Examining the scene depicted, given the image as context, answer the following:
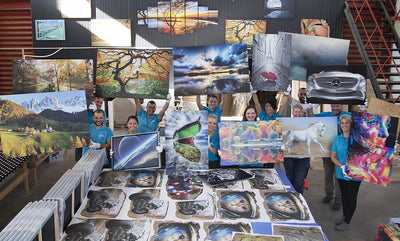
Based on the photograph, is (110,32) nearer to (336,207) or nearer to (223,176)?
(223,176)

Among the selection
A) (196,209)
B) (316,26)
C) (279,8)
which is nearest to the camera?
(196,209)

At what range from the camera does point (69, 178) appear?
2.60 meters

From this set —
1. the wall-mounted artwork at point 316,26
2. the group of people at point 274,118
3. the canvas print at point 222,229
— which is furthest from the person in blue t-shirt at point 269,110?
the wall-mounted artwork at point 316,26

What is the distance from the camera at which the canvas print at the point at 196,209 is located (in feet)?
8.03

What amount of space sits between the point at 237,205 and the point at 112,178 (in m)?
1.24

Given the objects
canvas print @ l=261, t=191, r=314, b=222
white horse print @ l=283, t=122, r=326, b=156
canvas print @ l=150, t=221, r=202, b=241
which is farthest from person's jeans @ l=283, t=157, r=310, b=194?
canvas print @ l=150, t=221, r=202, b=241

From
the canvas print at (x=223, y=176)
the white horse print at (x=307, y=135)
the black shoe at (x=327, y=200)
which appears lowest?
the black shoe at (x=327, y=200)

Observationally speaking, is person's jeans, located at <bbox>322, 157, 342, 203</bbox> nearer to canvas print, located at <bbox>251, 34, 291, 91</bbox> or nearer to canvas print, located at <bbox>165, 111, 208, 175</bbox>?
canvas print, located at <bbox>251, 34, 291, 91</bbox>

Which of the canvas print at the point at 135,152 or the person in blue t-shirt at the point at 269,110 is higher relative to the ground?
the person in blue t-shirt at the point at 269,110

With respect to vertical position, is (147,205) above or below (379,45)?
below

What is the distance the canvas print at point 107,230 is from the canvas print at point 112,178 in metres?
0.58

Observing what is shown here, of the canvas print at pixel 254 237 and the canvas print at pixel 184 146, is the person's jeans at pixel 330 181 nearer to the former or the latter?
the canvas print at pixel 184 146

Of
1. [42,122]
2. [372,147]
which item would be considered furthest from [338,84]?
[42,122]

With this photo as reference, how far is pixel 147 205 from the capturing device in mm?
2592
